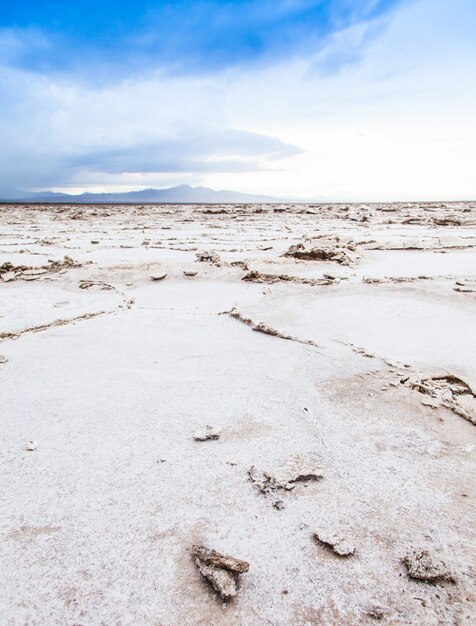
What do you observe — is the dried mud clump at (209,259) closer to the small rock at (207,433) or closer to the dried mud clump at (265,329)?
the dried mud clump at (265,329)

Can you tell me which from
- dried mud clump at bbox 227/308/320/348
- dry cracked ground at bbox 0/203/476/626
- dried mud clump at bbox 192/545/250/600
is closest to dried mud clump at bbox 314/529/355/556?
dry cracked ground at bbox 0/203/476/626

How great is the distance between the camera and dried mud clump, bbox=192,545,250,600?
1154 mm

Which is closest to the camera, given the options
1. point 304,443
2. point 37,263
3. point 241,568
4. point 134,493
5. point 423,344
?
point 241,568

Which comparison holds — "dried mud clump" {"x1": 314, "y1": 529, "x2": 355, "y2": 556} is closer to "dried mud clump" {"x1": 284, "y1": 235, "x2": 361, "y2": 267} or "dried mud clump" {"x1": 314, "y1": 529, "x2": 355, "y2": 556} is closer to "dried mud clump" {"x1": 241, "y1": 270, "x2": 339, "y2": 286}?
"dried mud clump" {"x1": 241, "y1": 270, "x2": 339, "y2": 286}

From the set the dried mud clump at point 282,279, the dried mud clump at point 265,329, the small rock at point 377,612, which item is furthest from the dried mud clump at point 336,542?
the dried mud clump at point 282,279

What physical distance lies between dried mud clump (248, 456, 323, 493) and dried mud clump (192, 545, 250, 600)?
13.3 inches

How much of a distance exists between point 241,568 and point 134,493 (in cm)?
53

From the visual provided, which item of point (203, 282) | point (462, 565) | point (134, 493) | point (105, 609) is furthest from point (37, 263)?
point (462, 565)

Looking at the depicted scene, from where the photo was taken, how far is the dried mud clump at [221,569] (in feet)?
3.79

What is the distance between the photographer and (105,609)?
112cm

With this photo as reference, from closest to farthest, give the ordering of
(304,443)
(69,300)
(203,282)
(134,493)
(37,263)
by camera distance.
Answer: (134,493), (304,443), (69,300), (203,282), (37,263)

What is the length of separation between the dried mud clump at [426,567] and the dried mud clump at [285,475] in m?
0.43

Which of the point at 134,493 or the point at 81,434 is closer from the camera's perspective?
the point at 134,493

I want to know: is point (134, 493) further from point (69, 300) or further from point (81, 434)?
point (69, 300)
